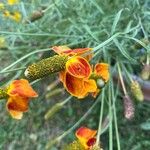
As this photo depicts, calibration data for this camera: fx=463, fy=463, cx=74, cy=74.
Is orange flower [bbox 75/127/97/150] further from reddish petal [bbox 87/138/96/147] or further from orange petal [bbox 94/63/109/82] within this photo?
orange petal [bbox 94/63/109/82]

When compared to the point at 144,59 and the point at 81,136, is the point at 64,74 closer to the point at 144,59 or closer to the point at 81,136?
the point at 81,136

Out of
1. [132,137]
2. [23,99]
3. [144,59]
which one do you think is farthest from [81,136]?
[132,137]

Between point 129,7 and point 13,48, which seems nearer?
point 129,7

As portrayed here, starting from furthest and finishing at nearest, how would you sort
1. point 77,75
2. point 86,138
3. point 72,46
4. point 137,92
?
point 72,46 < point 137,92 < point 86,138 < point 77,75

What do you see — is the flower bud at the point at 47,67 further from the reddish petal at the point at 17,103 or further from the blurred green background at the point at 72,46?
the blurred green background at the point at 72,46

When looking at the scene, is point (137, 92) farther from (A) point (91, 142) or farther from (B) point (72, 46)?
(B) point (72, 46)

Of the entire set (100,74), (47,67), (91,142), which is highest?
(47,67)

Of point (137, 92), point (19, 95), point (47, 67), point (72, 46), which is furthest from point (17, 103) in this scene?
point (72, 46)

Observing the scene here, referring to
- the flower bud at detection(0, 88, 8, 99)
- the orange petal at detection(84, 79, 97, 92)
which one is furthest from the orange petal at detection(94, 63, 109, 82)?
the flower bud at detection(0, 88, 8, 99)

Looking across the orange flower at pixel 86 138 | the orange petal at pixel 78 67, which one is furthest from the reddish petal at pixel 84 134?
the orange petal at pixel 78 67
